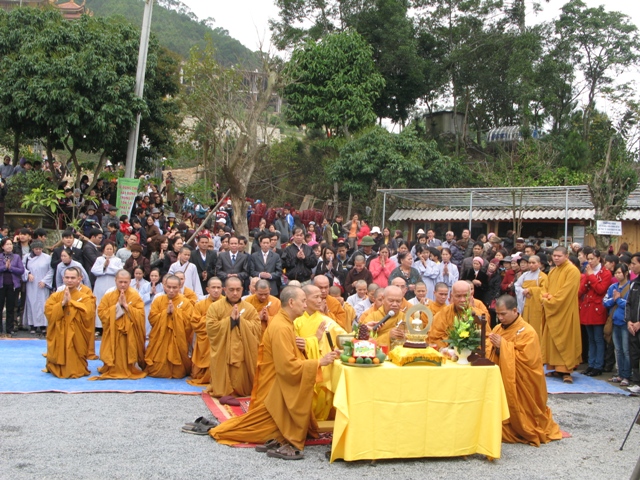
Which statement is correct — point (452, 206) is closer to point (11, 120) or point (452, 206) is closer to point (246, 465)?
point (11, 120)

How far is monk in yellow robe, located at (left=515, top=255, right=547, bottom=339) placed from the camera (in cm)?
983

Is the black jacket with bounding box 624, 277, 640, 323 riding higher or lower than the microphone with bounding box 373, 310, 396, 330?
higher

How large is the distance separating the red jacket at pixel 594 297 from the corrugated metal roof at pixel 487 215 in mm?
8702

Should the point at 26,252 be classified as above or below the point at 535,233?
below

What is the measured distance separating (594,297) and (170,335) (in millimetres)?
5852

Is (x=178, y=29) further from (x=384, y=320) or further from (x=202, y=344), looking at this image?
(x=384, y=320)

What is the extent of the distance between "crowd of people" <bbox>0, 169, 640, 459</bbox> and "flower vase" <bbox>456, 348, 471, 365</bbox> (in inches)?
12.4

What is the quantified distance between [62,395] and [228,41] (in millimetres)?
56607

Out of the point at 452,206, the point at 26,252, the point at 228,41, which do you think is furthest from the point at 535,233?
the point at 228,41

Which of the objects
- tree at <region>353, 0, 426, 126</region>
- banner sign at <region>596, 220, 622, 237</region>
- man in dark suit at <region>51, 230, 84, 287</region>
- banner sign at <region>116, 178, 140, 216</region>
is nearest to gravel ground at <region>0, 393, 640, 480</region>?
man in dark suit at <region>51, 230, 84, 287</region>

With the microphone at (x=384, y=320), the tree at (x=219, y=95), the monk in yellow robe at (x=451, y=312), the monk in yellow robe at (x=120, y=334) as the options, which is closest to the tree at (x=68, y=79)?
the tree at (x=219, y=95)

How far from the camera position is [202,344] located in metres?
8.91

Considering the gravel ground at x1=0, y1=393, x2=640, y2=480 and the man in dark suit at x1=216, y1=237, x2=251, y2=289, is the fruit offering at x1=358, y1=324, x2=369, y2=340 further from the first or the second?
the man in dark suit at x1=216, y1=237, x2=251, y2=289

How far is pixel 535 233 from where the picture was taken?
20.4 m
